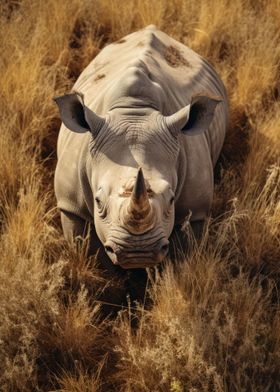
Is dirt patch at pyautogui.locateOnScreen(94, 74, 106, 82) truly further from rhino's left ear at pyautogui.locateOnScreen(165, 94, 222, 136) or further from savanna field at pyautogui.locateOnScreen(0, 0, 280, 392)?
rhino's left ear at pyautogui.locateOnScreen(165, 94, 222, 136)

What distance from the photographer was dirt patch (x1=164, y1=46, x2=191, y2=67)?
4535 mm

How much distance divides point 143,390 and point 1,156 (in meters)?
2.15

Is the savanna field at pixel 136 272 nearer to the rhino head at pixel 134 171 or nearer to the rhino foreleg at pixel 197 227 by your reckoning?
the rhino foreleg at pixel 197 227

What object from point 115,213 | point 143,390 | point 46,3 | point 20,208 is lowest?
point 143,390

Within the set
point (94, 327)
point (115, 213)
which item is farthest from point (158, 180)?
point (94, 327)

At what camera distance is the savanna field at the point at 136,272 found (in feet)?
10.4

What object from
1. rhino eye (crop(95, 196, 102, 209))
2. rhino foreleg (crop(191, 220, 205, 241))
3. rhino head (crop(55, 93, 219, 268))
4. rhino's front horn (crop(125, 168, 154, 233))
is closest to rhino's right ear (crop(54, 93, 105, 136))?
rhino head (crop(55, 93, 219, 268))

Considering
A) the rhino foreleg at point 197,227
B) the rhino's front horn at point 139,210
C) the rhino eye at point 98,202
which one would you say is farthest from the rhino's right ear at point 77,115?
the rhino foreleg at point 197,227

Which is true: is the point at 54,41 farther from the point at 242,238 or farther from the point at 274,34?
the point at 242,238

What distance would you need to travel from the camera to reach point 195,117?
11.3 ft

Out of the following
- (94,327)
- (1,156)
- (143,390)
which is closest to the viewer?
(143,390)

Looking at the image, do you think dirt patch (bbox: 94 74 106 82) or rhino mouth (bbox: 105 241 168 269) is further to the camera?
dirt patch (bbox: 94 74 106 82)

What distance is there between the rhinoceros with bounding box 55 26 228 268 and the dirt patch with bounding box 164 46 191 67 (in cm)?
1

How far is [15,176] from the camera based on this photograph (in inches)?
174
